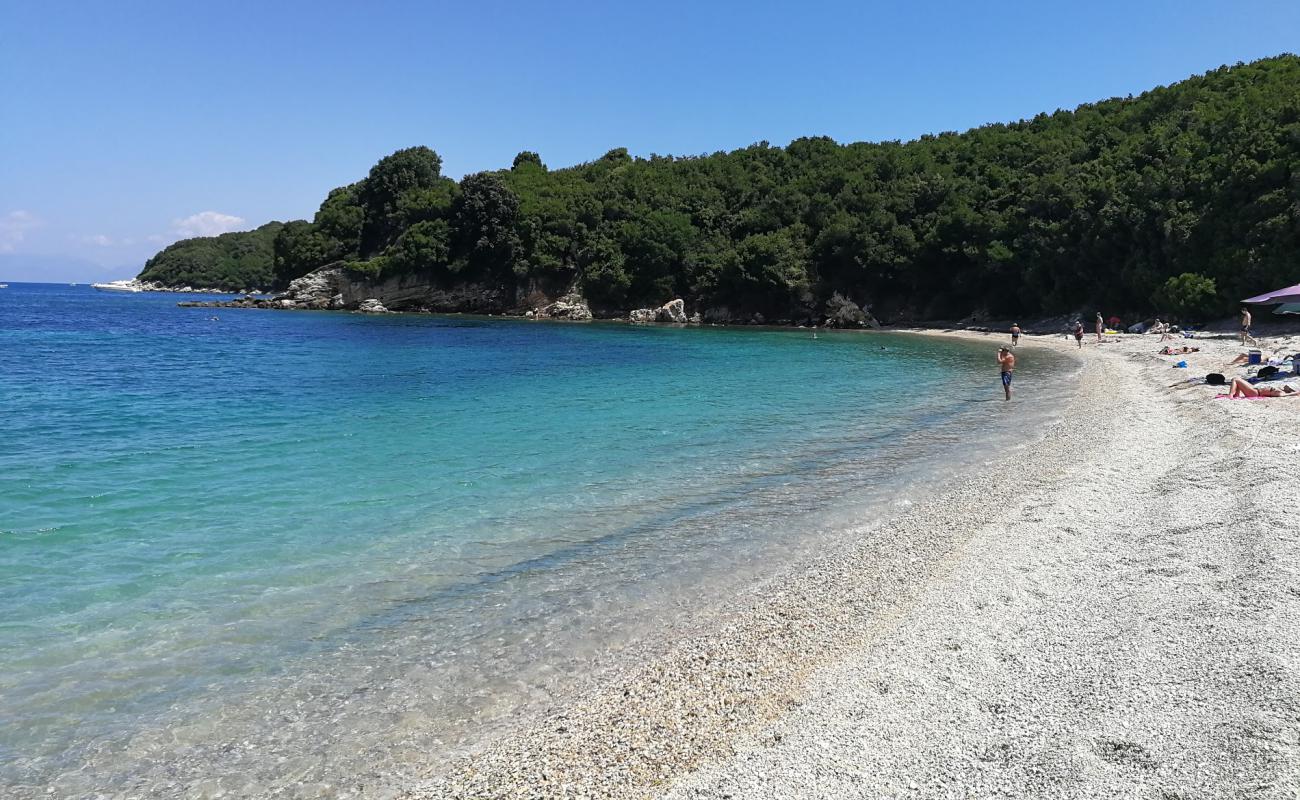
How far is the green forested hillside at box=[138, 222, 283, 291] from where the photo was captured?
175250 mm

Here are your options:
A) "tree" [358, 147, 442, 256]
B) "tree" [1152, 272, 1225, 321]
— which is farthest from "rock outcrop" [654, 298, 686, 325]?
"tree" [1152, 272, 1225, 321]

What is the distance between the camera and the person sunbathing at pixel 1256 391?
63.3ft

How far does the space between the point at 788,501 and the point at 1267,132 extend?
2024 inches

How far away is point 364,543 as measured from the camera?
409 inches

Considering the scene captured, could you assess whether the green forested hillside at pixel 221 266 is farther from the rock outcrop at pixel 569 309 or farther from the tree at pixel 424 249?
the rock outcrop at pixel 569 309

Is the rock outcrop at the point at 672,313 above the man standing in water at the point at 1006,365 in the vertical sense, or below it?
above

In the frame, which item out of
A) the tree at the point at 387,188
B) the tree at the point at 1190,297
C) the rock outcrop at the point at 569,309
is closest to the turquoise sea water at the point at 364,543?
the tree at the point at 1190,297

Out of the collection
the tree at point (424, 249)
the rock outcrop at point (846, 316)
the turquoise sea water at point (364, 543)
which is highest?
the tree at point (424, 249)

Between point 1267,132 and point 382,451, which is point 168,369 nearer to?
point 382,451

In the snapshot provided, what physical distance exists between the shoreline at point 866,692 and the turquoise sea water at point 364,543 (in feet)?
2.57

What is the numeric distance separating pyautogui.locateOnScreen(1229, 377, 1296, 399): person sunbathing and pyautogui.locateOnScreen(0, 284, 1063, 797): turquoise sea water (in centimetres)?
458

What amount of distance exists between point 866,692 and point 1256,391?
2012 centimetres

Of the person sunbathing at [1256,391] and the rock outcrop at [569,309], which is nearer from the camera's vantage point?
the person sunbathing at [1256,391]

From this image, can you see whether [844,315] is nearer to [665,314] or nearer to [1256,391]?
[665,314]
